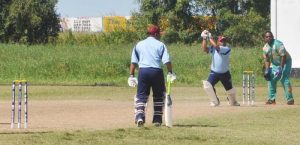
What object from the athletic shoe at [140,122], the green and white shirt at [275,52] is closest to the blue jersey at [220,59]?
the green and white shirt at [275,52]

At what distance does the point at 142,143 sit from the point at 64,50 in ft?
138

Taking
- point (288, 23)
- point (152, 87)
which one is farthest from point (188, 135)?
point (288, 23)

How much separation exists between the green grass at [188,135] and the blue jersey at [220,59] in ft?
15.0

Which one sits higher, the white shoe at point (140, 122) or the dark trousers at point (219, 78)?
the dark trousers at point (219, 78)

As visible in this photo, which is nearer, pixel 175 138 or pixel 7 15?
pixel 175 138

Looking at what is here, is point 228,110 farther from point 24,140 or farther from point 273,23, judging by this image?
point 273,23

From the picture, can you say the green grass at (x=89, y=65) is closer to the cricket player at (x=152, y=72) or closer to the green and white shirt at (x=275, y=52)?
the green and white shirt at (x=275, y=52)

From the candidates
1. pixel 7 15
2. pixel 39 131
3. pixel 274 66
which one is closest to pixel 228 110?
pixel 274 66

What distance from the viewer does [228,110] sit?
2127 centimetres

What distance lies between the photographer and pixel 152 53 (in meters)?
16.9

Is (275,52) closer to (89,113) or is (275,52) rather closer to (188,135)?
(89,113)

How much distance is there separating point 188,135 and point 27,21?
62.7 meters

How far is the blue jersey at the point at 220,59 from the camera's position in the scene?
22.4 m

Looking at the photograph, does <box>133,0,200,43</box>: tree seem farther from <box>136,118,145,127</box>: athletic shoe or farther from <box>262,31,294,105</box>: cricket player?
<box>136,118,145,127</box>: athletic shoe
